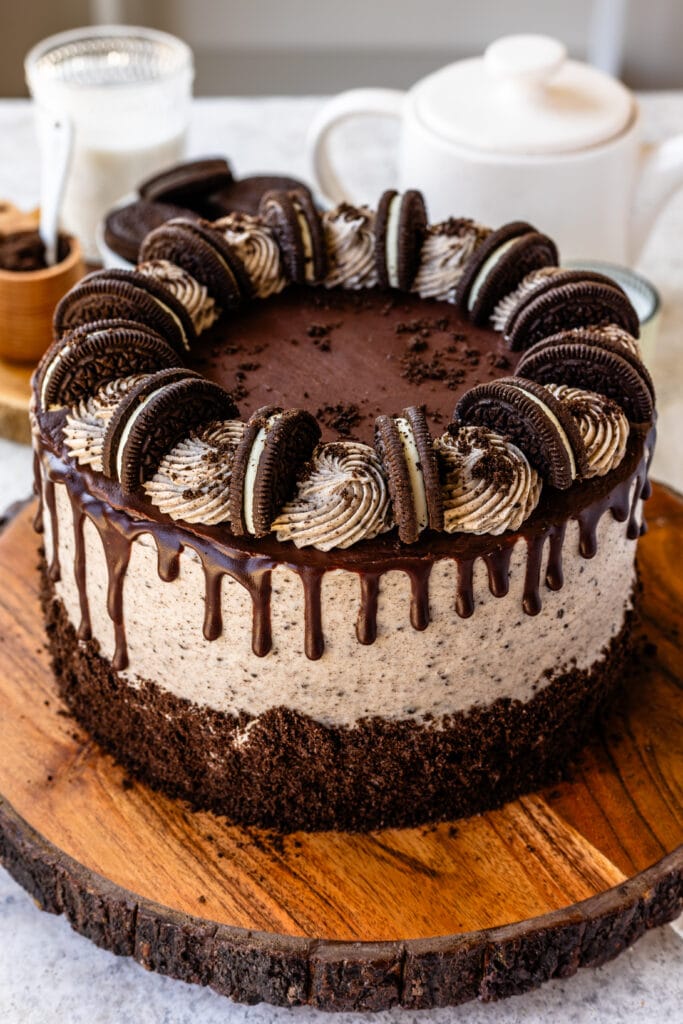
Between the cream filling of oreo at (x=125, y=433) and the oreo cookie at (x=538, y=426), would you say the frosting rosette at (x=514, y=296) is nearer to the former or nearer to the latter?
the oreo cookie at (x=538, y=426)

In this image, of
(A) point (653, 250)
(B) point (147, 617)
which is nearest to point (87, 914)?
(B) point (147, 617)

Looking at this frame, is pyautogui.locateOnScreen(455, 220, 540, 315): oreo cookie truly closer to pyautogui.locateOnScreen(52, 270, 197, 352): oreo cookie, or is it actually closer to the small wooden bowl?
pyautogui.locateOnScreen(52, 270, 197, 352): oreo cookie

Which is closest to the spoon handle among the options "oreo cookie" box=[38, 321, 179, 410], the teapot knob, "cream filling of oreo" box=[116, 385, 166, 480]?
the teapot knob

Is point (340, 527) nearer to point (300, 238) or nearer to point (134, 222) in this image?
point (300, 238)

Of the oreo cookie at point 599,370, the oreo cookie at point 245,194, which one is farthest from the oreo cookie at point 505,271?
the oreo cookie at point 245,194

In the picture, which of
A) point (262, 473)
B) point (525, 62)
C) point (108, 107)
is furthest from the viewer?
point (108, 107)

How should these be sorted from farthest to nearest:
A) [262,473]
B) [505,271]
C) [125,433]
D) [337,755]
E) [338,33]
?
[338,33] → [505,271] → [337,755] → [125,433] → [262,473]

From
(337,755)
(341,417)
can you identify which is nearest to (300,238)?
(341,417)
